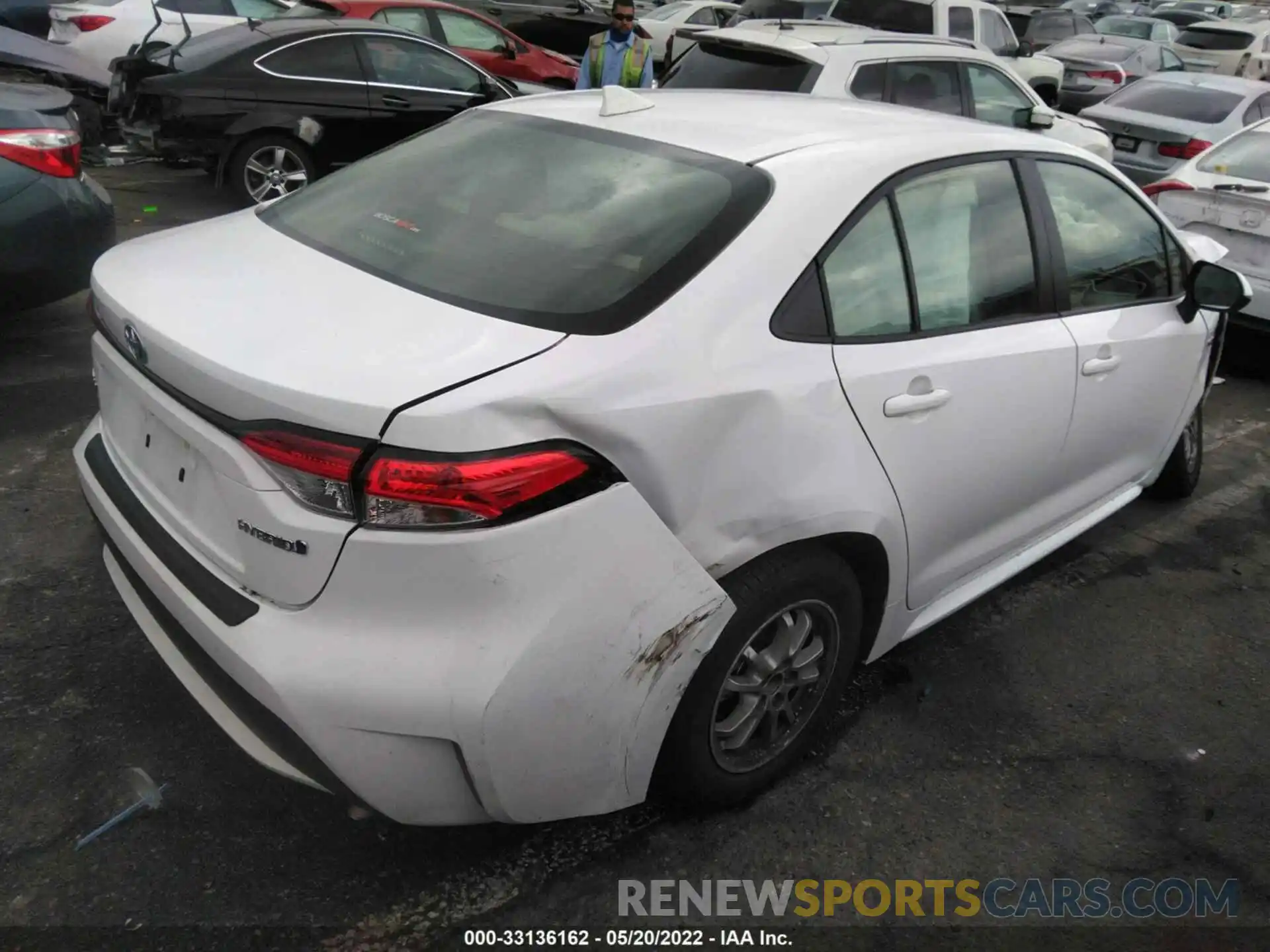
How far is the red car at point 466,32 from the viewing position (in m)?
9.99

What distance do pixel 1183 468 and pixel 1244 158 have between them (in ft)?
10.6

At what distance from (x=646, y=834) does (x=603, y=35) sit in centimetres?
719

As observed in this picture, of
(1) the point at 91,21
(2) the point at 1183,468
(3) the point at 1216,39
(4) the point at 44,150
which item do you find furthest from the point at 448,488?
(3) the point at 1216,39

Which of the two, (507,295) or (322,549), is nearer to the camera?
(322,549)

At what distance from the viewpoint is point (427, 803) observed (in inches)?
80.8

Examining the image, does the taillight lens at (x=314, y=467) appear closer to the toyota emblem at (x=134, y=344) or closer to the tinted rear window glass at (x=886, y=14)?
the toyota emblem at (x=134, y=344)

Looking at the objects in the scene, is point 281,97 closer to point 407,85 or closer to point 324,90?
point 324,90

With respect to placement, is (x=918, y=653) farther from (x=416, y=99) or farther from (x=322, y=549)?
(x=416, y=99)

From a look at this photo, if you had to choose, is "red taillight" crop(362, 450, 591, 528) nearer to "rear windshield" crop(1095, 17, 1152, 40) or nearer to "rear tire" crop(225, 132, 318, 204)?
"rear tire" crop(225, 132, 318, 204)

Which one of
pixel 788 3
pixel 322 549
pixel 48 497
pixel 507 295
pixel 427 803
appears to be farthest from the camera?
pixel 788 3

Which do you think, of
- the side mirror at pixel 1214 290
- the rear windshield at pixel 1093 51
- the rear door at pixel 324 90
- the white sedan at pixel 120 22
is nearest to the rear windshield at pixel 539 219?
the side mirror at pixel 1214 290

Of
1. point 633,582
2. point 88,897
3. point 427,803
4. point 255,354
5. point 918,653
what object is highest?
point 255,354

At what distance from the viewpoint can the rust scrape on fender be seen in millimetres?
2104

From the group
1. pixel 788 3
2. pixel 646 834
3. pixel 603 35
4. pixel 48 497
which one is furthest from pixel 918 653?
pixel 788 3
